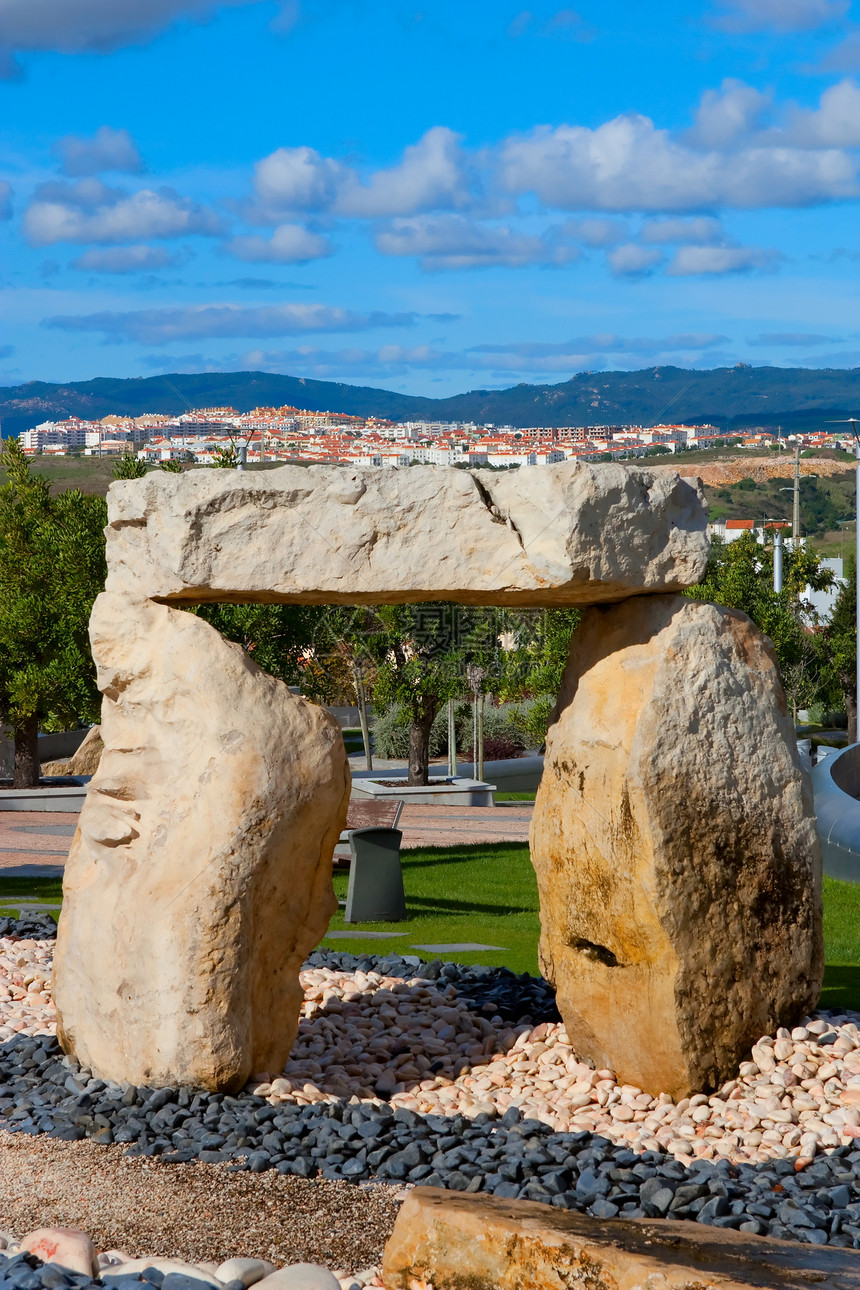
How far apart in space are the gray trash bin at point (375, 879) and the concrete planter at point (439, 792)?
11.1 m

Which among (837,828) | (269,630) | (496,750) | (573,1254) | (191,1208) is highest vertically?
(269,630)

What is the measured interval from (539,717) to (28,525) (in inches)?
417

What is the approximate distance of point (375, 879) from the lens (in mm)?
12320

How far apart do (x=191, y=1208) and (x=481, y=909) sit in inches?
349

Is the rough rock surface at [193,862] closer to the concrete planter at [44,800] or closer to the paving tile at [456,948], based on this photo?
the paving tile at [456,948]

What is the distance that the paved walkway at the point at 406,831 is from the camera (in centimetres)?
1650

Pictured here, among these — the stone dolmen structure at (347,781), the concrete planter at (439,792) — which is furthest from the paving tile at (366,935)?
the concrete planter at (439,792)

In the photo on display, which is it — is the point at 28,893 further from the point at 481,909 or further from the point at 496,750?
the point at 496,750

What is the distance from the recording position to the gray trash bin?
12258 millimetres

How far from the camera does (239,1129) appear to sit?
5676 millimetres

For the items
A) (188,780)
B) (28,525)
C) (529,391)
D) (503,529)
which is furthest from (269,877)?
(529,391)

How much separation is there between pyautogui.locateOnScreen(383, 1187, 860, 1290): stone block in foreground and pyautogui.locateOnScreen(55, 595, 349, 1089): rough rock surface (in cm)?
194

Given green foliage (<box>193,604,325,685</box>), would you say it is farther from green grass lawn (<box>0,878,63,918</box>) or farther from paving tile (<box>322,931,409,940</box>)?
paving tile (<box>322,931,409,940</box>)

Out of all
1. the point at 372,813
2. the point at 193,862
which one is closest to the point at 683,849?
the point at 193,862
